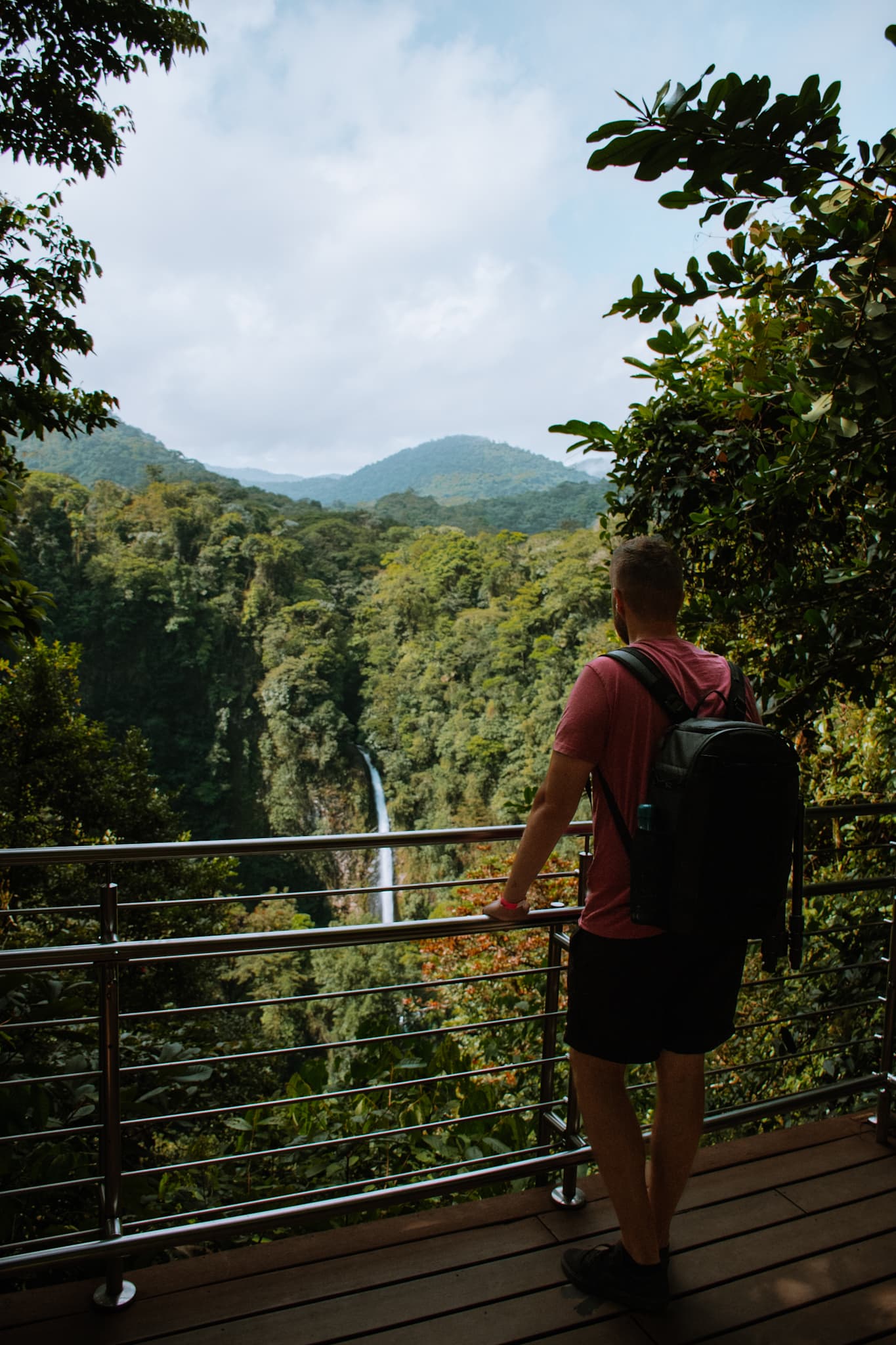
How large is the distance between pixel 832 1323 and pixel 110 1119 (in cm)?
124

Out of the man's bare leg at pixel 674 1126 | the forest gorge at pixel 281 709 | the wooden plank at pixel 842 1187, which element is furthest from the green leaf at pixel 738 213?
the forest gorge at pixel 281 709

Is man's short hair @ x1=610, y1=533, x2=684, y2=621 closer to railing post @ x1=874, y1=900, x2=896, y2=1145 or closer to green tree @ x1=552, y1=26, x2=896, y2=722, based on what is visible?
green tree @ x1=552, y1=26, x2=896, y2=722

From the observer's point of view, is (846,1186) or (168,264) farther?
(168,264)

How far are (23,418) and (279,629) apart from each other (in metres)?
33.1

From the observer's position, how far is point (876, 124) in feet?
3.91

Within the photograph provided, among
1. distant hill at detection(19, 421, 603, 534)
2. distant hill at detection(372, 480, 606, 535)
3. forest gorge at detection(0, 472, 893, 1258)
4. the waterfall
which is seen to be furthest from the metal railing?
distant hill at detection(372, 480, 606, 535)

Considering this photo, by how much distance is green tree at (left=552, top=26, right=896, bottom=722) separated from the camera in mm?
1067

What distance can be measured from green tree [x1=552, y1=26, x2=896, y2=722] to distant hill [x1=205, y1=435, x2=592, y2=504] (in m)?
62.2

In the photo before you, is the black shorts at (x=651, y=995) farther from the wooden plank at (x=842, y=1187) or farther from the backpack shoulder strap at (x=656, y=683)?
the wooden plank at (x=842, y=1187)

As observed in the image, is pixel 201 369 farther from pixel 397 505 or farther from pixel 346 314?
pixel 397 505

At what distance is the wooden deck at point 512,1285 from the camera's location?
1430mm

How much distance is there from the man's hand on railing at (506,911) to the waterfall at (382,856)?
87.4 feet

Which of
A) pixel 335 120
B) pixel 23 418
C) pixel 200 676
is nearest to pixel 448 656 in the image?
pixel 200 676

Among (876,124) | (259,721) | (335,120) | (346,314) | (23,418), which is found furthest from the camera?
(346,314)
